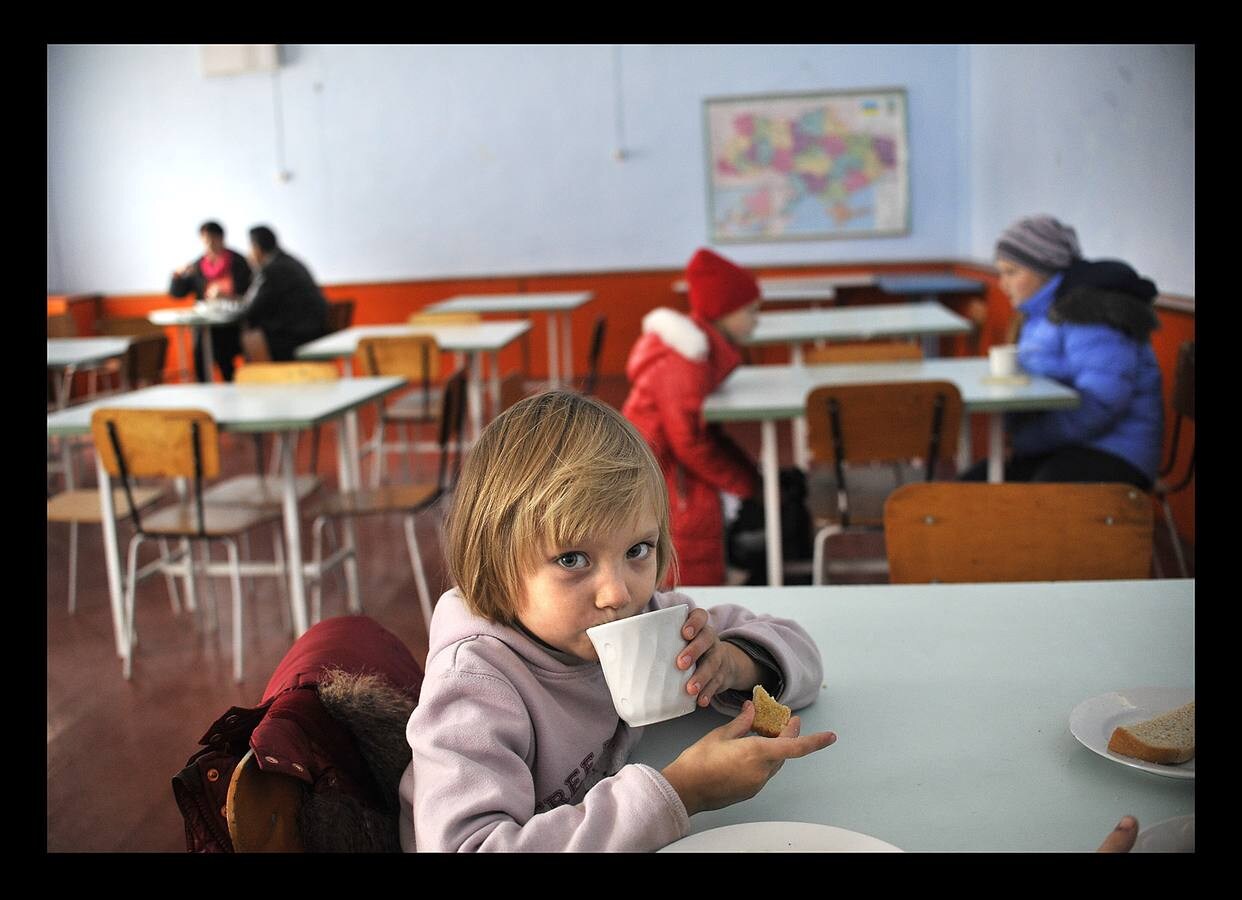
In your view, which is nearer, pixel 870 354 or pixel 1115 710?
pixel 1115 710

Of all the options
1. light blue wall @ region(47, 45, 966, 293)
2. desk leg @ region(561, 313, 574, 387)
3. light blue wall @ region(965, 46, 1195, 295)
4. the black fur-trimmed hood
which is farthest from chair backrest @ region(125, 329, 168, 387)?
light blue wall @ region(965, 46, 1195, 295)

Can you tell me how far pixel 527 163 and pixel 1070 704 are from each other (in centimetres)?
822

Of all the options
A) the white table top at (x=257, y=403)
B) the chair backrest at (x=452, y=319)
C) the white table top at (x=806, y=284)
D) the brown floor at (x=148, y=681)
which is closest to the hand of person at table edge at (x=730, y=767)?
the brown floor at (x=148, y=681)

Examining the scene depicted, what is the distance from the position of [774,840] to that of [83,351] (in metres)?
5.59

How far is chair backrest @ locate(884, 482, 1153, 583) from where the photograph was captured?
1.76 m

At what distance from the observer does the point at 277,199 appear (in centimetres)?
920

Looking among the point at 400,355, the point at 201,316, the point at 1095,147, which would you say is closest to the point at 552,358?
the point at 201,316

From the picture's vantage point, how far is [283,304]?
6809mm

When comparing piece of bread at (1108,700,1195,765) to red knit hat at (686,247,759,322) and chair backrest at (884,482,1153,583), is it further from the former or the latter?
red knit hat at (686,247,759,322)

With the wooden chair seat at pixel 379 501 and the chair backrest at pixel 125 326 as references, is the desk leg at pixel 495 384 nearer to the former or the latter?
the wooden chair seat at pixel 379 501

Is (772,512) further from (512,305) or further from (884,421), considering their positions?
(512,305)

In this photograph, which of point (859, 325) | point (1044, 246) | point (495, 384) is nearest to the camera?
point (1044, 246)

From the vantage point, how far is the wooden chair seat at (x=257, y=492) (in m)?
3.68

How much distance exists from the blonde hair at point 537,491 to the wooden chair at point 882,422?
78.3 inches
